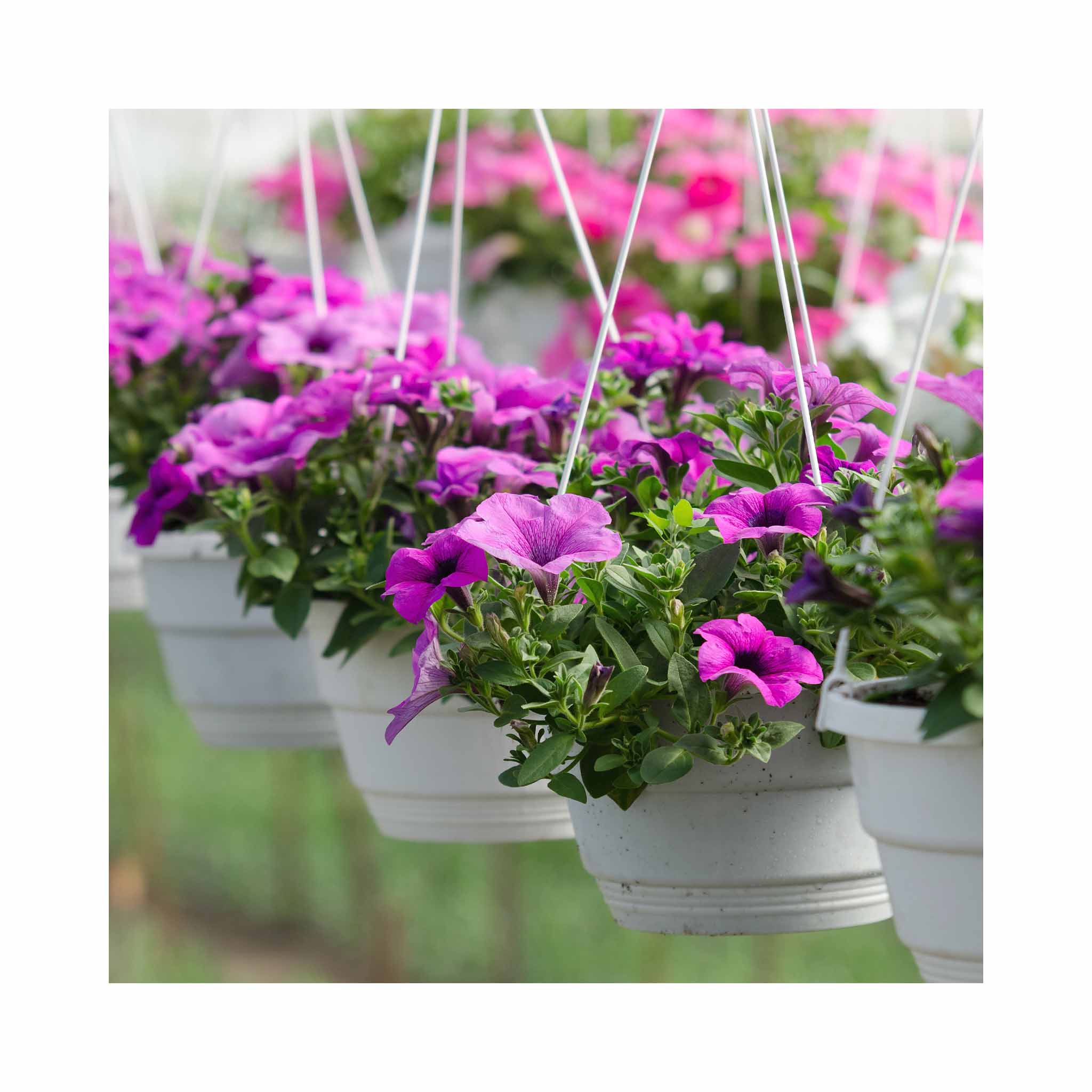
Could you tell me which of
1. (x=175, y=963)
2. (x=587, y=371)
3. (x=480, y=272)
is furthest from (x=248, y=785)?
(x=587, y=371)

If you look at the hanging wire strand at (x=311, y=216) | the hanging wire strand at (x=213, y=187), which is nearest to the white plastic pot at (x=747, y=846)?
the hanging wire strand at (x=311, y=216)

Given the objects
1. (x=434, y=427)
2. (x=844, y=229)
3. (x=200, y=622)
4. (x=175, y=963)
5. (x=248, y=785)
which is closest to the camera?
(x=434, y=427)

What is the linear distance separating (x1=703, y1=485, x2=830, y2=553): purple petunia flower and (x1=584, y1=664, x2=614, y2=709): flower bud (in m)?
0.09

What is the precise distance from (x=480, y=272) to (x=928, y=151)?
682 mm

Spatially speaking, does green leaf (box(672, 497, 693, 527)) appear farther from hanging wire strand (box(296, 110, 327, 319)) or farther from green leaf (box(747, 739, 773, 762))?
hanging wire strand (box(296, 110, 327, 319))

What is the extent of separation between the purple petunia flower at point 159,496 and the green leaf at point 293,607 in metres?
0.09

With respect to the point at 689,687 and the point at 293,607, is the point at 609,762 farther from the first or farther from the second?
the point at 293,607

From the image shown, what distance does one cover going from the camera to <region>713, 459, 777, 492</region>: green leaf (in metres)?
0.73

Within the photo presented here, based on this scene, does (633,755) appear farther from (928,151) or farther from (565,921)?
(565,921)

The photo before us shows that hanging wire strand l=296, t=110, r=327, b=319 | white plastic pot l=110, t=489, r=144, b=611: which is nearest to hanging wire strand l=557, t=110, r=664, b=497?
hanging wire strand l=296, t=110, r=327, b=319

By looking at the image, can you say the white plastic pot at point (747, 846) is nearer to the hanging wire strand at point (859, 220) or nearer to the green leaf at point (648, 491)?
the green leaf at point (648, 491)

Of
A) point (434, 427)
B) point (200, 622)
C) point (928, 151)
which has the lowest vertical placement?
point (200, 622)

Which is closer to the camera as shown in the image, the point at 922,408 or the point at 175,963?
the point at 922,408

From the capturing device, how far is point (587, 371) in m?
0.96
